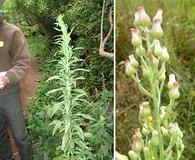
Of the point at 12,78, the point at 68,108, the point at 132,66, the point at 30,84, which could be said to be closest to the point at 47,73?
the point at 30,84

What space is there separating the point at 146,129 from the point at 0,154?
1.03 m

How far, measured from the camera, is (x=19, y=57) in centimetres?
184

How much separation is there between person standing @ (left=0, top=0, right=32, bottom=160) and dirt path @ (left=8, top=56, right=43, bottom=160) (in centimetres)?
7

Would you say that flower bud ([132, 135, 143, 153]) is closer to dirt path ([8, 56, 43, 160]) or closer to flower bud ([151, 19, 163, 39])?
flower bud ([151, 19, 163, 39])

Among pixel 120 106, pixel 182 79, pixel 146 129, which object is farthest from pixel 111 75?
pixel 146 129

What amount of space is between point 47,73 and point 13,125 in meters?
0.27

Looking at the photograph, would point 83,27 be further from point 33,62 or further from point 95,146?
point 95,146

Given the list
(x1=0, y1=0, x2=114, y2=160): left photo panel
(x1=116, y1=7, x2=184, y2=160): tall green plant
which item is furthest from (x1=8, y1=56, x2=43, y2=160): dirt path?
(x1=116, y1=7, x2=184, y2=160): tall green plant

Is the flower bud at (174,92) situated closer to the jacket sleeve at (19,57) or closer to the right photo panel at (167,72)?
the right photo panel at (167,72)

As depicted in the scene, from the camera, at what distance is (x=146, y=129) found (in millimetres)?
1150

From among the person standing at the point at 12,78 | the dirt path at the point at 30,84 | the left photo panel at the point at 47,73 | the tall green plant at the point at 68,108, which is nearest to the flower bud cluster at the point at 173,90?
the tall green plant at the point at 68,108

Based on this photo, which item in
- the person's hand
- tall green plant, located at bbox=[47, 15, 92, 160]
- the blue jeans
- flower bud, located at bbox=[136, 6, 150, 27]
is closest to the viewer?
flower bud, located at bbox=[136, 6, 150, 27]

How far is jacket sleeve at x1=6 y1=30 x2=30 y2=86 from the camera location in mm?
1821

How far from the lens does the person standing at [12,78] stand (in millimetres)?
1823
